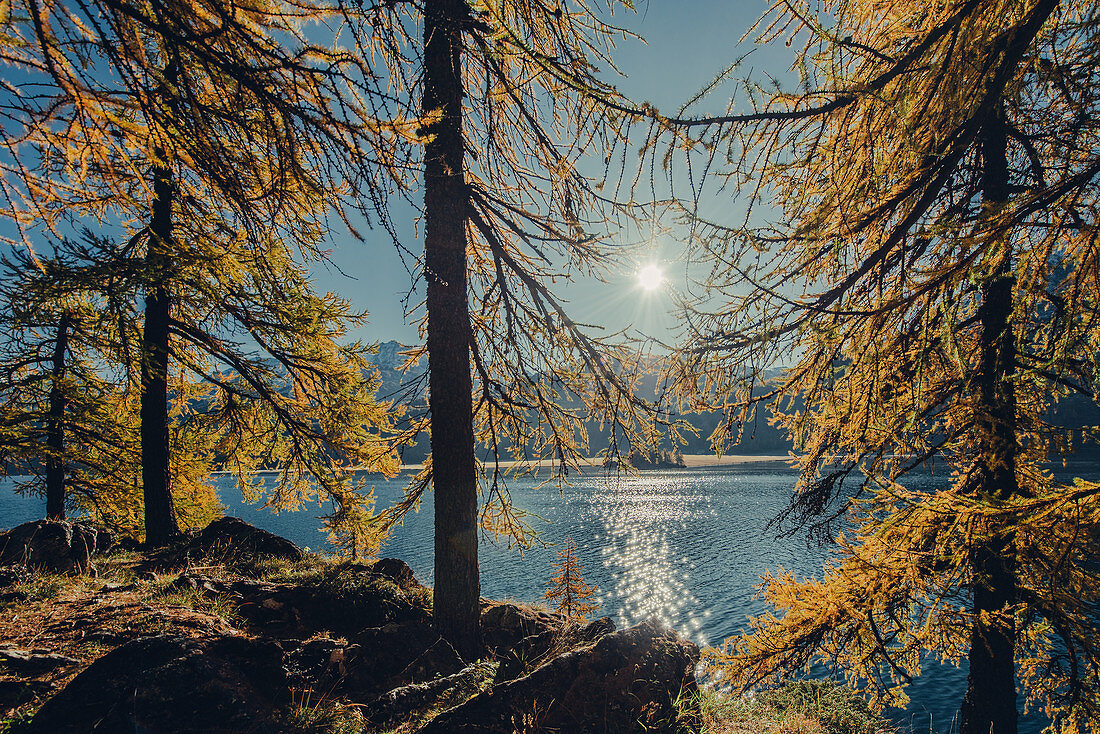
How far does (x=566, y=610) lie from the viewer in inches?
333

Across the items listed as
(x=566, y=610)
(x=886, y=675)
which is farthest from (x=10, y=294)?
(x=886, y=675)

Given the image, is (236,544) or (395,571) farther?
(236,544)

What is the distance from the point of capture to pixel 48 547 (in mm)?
5836

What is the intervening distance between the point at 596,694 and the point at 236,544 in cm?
743

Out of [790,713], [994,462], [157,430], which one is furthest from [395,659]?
[790,713]

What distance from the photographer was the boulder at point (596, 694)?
10.8 feet

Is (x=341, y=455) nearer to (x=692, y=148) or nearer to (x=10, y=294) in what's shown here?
(x=10, y=294)

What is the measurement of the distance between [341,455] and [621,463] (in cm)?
562

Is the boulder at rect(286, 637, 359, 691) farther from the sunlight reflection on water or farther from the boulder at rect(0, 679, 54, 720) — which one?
the sunlight reflection on water

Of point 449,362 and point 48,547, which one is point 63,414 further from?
point 449,362

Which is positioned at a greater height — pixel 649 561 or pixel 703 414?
pixel 703 414

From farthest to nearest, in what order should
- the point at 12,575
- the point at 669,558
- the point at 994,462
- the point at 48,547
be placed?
the point at 669,558 < the point at 48,547 < the point at 12,575 < the point at 994,462

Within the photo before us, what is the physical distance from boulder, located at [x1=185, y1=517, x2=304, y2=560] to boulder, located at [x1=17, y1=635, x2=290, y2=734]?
4906 mm

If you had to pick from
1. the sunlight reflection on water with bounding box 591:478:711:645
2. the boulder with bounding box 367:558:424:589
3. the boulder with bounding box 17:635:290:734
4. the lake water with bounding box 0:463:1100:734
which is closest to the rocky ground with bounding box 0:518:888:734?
the boulder with bounding box 17:635:290:734
